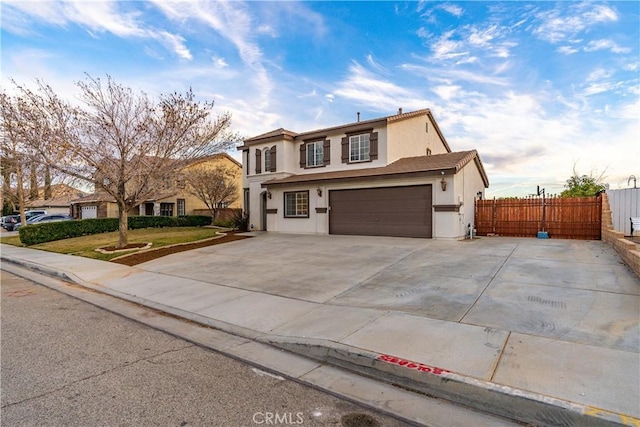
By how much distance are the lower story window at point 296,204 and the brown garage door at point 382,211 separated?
5.47 ft

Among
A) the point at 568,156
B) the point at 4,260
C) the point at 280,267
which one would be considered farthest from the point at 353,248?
the point at 568,156

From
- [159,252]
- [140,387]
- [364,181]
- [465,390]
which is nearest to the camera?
[465,390]

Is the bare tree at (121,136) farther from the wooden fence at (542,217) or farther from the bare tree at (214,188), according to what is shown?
the wooden fence at (542,217)

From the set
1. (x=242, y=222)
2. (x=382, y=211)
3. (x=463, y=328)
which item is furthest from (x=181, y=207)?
(x=463, y=328)

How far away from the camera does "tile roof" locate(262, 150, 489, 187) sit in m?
14.0

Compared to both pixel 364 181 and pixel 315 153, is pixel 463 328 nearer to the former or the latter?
pixel 364 181

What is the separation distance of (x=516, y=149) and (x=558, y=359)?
21.7 metres

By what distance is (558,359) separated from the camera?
3.66 meters

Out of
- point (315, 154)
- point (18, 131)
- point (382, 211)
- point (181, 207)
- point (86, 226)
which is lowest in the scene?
point (86, 226)

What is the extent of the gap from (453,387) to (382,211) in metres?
12.3

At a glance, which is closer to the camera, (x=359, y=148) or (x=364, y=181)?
(x=364, y=181)

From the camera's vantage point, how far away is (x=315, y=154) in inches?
762
